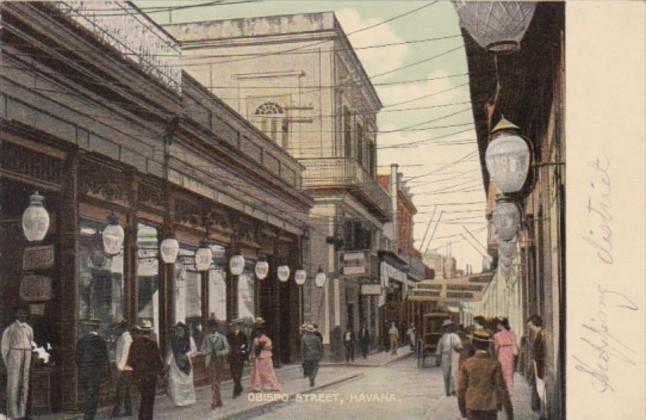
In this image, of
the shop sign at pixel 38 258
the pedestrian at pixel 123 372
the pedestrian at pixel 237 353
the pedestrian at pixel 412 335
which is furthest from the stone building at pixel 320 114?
the shop sign at pixel 38 258

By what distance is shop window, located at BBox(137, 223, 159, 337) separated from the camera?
10.0 meters

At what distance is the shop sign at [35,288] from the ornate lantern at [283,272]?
1.86 metres

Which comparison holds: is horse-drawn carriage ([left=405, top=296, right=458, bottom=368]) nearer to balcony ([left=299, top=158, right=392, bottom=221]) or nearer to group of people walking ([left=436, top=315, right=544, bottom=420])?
group of people walking ([left=436, top=315, right=544, bottom=420])

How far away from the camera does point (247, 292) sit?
33.5 feet

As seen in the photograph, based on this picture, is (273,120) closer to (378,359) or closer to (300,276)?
(300,276)

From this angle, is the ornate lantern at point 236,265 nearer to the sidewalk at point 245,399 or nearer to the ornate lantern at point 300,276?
the ornate lantern at point 300,276

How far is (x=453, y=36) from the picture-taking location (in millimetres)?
8773

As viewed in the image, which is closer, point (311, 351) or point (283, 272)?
point (311, 351)

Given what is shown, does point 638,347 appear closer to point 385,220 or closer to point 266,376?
point 385,220

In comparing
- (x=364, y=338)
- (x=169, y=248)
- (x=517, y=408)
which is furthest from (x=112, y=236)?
(x=517, y=408)

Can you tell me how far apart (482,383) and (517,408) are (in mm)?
841

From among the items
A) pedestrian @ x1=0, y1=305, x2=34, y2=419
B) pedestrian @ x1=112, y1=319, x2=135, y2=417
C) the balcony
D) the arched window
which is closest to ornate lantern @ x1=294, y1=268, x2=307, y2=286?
the balcony

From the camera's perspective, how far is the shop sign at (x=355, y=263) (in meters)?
9.30

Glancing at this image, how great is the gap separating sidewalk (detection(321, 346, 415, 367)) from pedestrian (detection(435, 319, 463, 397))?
38 centimetres
